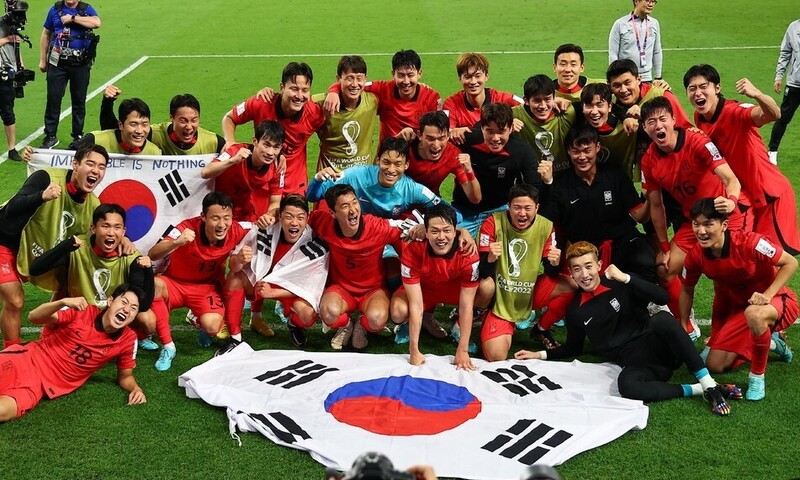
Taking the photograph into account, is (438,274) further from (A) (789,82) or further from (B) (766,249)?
(A) (789,82)

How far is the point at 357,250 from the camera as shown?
712cm

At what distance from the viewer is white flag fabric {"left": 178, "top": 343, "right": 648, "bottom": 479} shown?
18.2 ft

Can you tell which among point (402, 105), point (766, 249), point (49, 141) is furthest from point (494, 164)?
point (49, 141)

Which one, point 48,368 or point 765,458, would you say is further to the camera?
point 48,368

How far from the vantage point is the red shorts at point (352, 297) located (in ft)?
23.6

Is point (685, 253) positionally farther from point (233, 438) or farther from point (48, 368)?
point (48, 368)

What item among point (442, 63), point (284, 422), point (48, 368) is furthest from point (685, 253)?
point (442, 63)

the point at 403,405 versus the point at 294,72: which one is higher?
the point at 294,72

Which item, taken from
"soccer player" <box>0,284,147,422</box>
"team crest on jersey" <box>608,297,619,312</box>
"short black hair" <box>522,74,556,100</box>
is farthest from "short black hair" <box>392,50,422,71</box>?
"soccer player" <box>0,284,147,422</box>

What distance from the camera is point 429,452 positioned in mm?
5543

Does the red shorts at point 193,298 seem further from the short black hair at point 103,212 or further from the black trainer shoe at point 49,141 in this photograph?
the black trainer shoe at point 49,141

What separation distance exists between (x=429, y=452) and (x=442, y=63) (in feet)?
42.7

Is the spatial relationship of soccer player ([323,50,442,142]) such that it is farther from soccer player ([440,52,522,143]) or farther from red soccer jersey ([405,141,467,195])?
red soccer jersey ([405,141,467,195])

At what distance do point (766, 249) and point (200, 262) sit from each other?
419 cm
